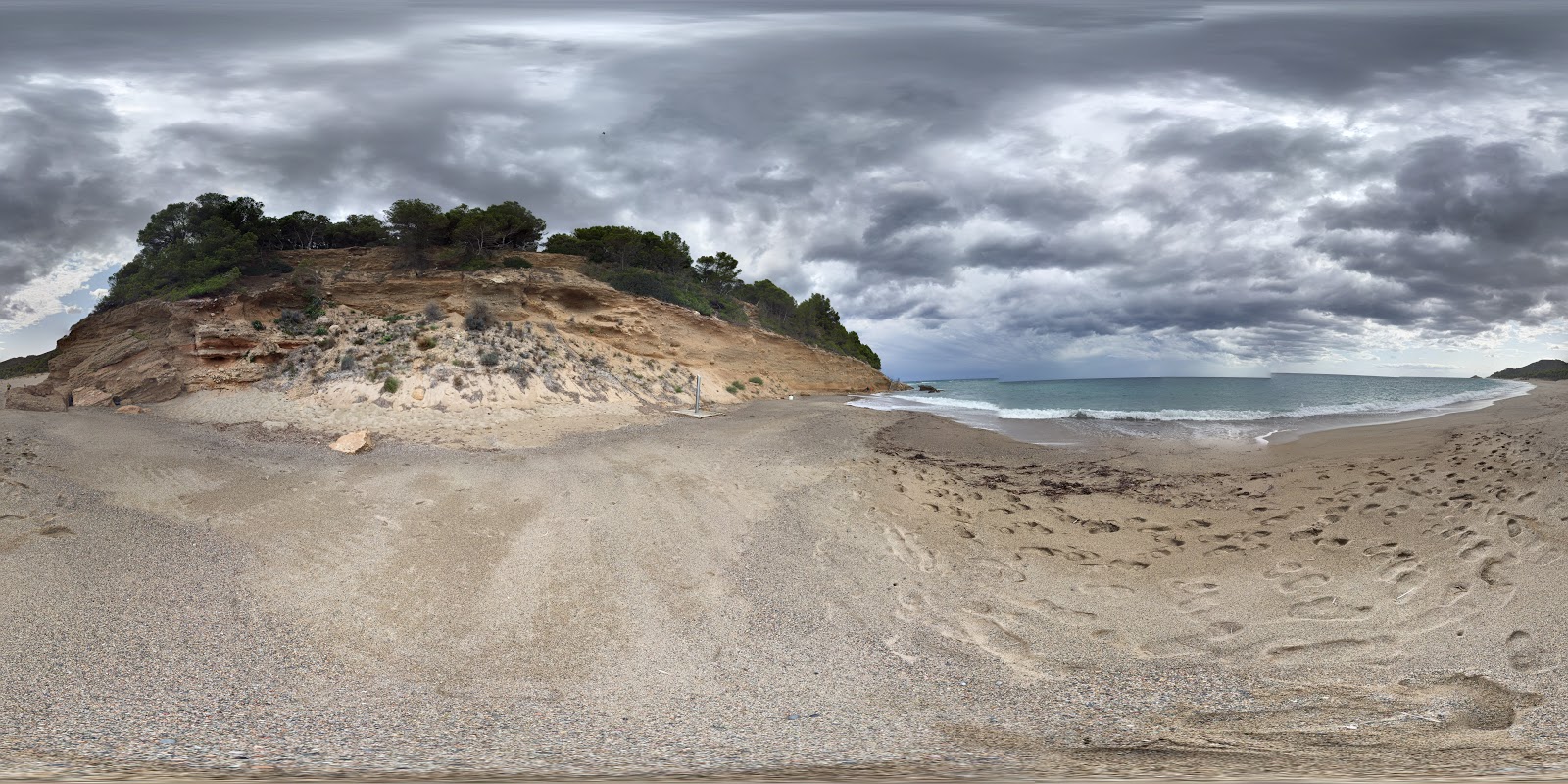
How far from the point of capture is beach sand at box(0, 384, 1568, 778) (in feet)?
10.9

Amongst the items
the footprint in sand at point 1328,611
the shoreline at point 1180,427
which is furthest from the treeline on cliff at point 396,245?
the footprint in sand at point 1328,611

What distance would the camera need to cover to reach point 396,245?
22.0 metres

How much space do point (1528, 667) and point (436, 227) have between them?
2503cm

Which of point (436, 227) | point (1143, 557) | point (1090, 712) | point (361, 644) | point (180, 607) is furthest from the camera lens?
point (436, 227)

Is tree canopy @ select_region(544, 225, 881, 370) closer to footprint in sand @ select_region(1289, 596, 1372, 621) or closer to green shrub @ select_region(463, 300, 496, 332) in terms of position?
green shrub @ select_region(463, 300, 496, 332)

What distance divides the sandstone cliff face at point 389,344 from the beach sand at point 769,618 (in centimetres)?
591

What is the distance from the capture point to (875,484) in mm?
9312

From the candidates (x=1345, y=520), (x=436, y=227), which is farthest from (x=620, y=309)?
(x=1345, y=520)

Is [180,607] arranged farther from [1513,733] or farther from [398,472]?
[1513,733]

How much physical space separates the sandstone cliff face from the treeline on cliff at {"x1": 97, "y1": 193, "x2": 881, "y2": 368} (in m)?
0.93

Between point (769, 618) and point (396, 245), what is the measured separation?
71.5 ft

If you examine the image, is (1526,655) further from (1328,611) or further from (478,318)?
(478,318)

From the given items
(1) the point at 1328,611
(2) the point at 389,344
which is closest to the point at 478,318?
(2) the point at 389,344

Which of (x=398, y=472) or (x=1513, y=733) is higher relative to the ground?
(x=398, y=472)
